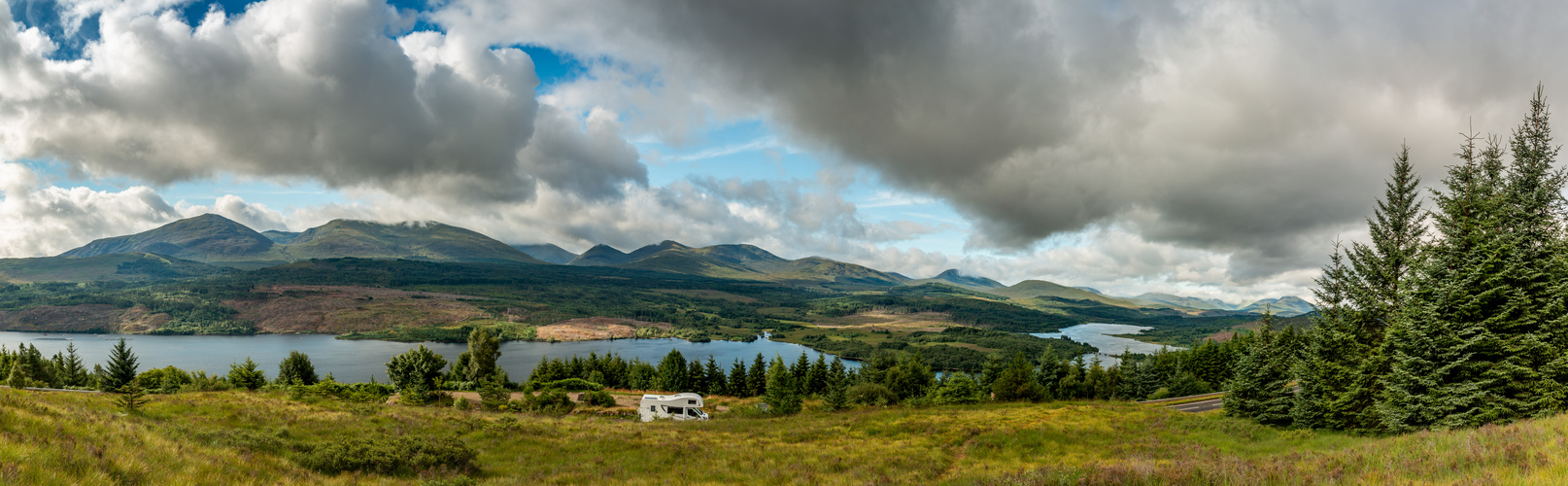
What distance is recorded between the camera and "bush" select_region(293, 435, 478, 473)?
45.3 feet

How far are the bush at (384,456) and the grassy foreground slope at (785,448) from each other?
2.17 ft

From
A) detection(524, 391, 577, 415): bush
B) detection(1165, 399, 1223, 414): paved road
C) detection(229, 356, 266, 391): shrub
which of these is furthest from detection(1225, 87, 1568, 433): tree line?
detection(229, 356, 266, 391): shrub

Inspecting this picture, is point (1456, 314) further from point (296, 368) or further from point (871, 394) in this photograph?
point (296, 368)

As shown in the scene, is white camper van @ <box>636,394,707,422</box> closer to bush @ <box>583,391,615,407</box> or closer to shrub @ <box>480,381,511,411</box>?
bush @ <box>583,391,615,407</box>

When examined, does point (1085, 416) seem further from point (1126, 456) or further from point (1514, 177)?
point (1514, 177)

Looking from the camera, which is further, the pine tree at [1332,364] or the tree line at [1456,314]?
the pine tree at [1332,364]

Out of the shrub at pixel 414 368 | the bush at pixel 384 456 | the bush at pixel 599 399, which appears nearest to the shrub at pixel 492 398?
the bush at pixel 599 399

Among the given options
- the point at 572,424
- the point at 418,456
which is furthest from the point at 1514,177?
the point at 572,424

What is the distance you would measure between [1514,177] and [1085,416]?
19699 millimetres

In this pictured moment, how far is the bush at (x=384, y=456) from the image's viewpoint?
13820 millimetres

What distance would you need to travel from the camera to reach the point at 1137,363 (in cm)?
7550

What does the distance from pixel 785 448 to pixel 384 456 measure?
13.1 meters

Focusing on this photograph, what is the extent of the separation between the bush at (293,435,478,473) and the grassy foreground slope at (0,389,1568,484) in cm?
66

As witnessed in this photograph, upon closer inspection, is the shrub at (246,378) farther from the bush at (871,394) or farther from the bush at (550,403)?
the bush at (871,394)
